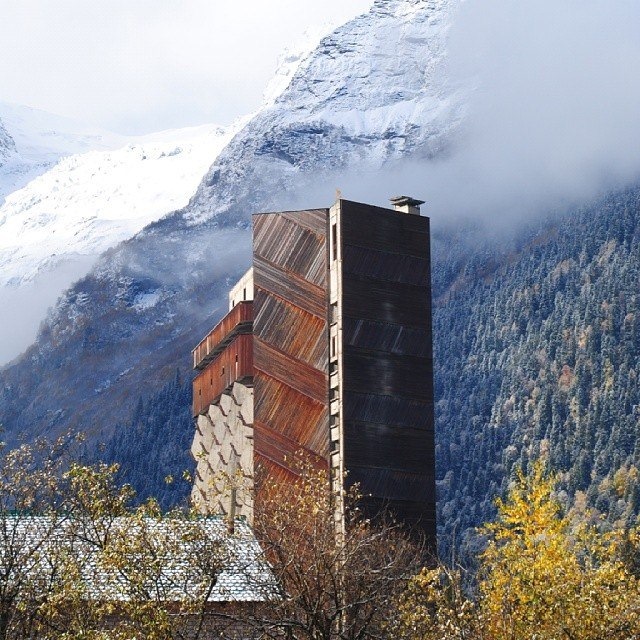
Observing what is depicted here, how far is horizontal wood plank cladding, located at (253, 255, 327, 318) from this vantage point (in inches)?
3174

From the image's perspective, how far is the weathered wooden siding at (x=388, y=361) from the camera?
77562 millimetres

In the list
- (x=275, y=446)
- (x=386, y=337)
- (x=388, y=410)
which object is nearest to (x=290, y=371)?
(x=275, y=446)

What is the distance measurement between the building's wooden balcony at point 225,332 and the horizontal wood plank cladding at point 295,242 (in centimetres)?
382

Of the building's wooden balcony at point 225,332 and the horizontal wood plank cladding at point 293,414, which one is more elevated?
the building's wooden balcony at point 225,332

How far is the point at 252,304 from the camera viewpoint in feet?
276

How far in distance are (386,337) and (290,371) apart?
5.55 meters

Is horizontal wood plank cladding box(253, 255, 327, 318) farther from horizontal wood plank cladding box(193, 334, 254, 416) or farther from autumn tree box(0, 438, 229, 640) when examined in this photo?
autumn tree box(0, 438, 229, 640)

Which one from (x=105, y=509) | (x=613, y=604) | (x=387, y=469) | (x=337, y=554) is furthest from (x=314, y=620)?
(x=387, y=469)

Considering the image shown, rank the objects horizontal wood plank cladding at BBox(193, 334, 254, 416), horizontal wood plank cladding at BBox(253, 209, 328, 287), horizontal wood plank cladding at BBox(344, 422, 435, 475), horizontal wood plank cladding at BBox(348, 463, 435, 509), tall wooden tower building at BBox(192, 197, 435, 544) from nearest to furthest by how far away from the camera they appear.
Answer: horizontal wood plank cladding at BBox(348, 463, 435, 509) → horizontal wood plank cladding at BBox(344, 422, 435, 475) → tall wooden tower building at BBox(192, 197, 435, 544) → horizontal wood plank cladding at BBox(253, 209, 328, 287) → horizontal wood plank cladding at BBox(193, 334, 254, 416)

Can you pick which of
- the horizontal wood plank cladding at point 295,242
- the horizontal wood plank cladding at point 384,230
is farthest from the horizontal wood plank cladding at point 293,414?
the horizontal wood plank cladding at point 384,230

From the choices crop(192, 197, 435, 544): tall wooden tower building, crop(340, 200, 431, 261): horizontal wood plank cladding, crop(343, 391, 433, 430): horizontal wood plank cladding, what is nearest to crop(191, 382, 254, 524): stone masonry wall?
crop(192, 197, 435, 544): tall wooden tower building

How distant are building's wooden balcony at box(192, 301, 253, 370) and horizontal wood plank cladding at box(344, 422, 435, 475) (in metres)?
10.7

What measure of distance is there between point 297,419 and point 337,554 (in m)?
33.3

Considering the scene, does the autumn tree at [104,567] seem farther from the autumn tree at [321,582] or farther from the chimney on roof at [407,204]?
the chimney on roof at [407,204]
